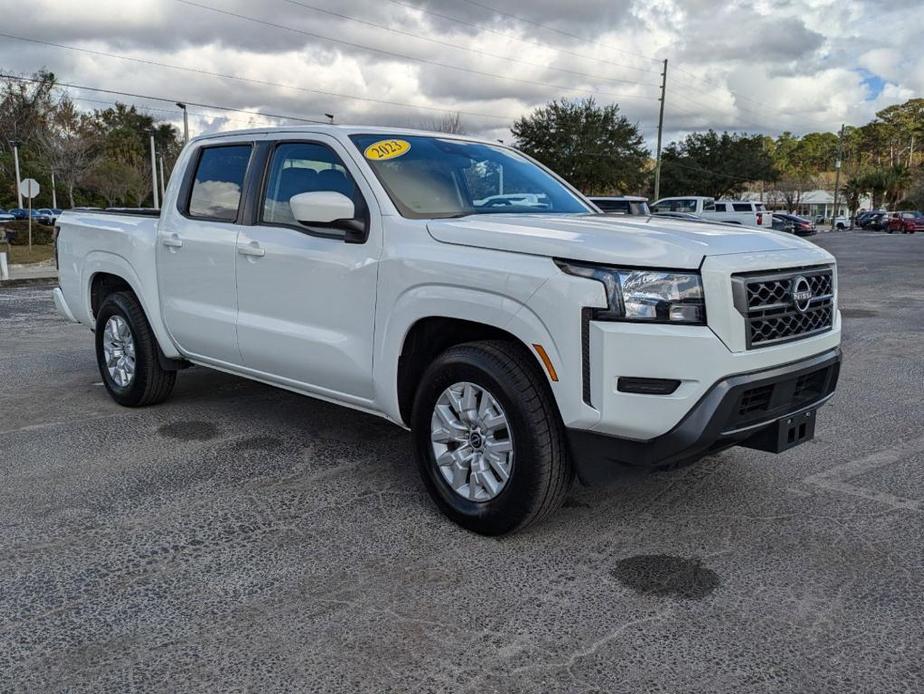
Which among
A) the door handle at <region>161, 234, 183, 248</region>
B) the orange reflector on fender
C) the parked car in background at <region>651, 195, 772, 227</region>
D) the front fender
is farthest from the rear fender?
Answer: the parked car in background at <region>651, 195, 772, 227</region>

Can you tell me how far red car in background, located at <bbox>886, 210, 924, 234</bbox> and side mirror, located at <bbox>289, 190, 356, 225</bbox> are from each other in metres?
60.2

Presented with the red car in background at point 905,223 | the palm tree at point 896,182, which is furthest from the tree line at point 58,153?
the palm tree at point 896,182

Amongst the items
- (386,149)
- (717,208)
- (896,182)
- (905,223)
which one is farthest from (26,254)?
(896,182)

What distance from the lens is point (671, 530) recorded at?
12.3 ft

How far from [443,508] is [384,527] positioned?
11.2 inches

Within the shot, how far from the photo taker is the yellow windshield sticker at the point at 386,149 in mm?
4234

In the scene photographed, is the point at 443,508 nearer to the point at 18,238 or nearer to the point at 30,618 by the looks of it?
the point at 30,618

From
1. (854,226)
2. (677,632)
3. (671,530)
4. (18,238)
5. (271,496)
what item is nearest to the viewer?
(677,632)

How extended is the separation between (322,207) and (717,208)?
38.4 metres

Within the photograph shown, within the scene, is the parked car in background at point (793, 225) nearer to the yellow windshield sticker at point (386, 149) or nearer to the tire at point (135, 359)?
the tire at point (135, 359)

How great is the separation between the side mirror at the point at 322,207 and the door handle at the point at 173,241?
1553 millimetres

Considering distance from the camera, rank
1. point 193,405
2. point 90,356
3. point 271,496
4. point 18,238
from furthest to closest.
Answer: point 18,238 → point 90,356 → point 193,405 → point 271,496

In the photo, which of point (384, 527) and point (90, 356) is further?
point (90, 356)

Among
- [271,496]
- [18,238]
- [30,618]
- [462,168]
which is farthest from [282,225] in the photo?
[18,238]
